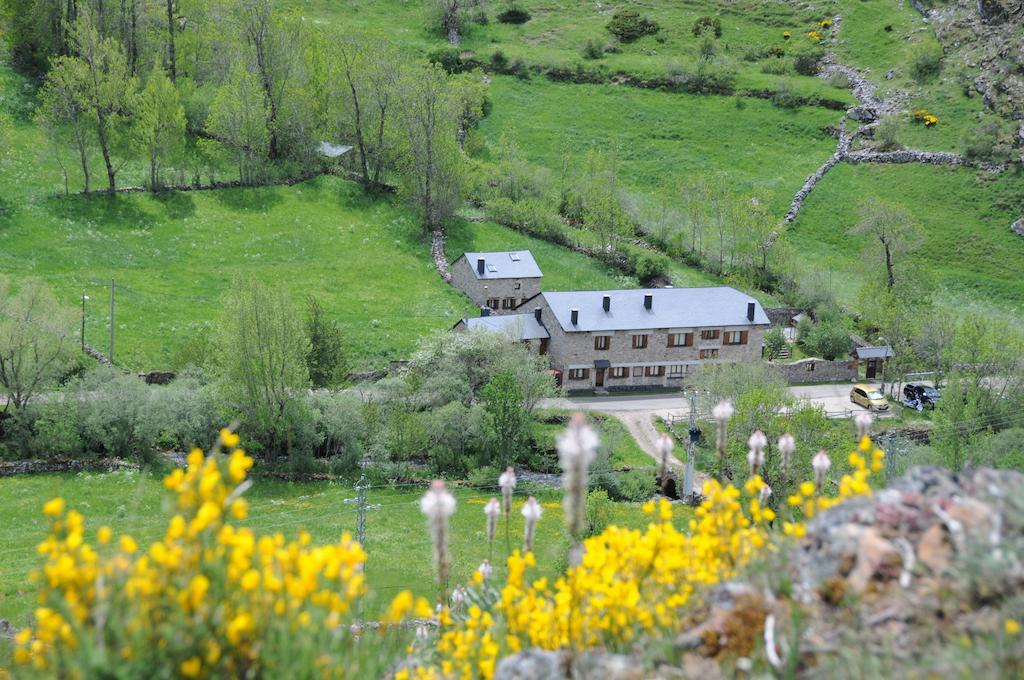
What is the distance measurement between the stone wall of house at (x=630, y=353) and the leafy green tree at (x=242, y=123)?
26567mm

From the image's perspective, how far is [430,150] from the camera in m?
79.6

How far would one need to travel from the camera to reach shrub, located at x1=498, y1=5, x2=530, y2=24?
121250 millimetres

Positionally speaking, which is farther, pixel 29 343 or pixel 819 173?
pixel 819 173

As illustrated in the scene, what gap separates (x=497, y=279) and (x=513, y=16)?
61.0m

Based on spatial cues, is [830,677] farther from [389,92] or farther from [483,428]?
[389,92]

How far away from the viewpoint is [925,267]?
79.2 m

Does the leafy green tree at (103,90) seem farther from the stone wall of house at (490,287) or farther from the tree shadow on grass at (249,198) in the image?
the stone wall of house at (490,287)

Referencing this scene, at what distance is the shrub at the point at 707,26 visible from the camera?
395ft

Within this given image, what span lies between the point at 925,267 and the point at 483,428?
4331cm

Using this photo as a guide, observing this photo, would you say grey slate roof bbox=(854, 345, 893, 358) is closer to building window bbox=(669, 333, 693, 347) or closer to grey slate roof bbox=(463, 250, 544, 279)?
building window bbox=(669, 333, 693, 347)

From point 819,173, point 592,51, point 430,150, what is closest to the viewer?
point 430,150

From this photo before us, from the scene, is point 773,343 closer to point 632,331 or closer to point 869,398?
point 869,398

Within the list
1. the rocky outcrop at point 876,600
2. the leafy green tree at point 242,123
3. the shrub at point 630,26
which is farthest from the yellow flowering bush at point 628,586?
the shrub at point 630,26

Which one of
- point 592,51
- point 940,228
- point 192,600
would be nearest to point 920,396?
point 940,228
